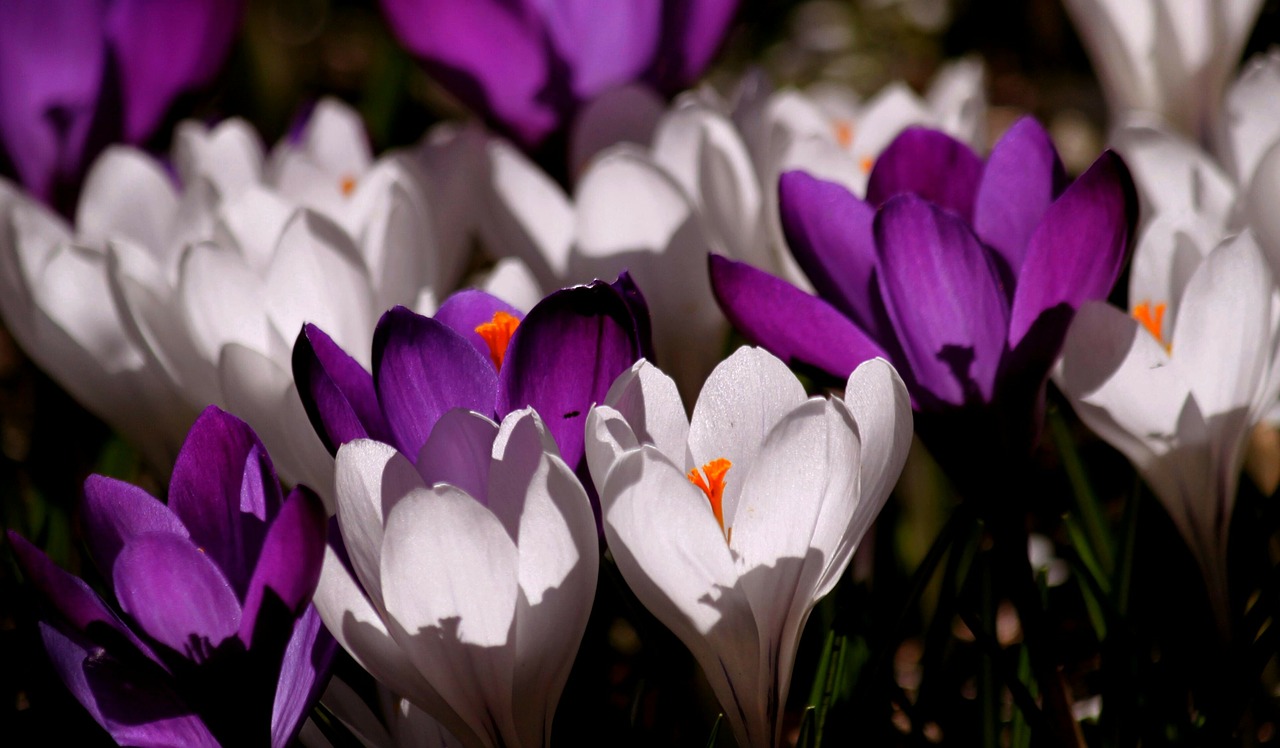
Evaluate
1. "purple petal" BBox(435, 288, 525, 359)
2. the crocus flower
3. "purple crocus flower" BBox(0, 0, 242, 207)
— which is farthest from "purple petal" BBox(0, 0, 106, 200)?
"purple petal" BBox(435, 288, 525, 359)

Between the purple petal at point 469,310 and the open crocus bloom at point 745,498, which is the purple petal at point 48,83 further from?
the open crocus bloom at point 745,498

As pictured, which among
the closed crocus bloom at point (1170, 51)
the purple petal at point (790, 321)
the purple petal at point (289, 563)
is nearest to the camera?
the purple petal at point (289, 563)

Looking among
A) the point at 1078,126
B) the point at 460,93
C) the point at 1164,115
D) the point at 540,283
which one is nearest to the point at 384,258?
the point at 540,283

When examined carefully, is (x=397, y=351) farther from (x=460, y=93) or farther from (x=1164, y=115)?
(x=1164, y=115)

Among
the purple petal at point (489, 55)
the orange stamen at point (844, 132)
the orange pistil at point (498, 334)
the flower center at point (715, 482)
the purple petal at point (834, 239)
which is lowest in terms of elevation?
the flower center at point (715, 482)

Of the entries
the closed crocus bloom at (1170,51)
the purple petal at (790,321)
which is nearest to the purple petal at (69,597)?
the purple petal at (790,321)

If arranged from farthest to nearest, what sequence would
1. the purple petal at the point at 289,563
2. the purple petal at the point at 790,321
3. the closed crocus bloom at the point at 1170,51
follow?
the closed crocus bloom at the point at 1170,51, the purple petal at the point at 790,321, the purple petal at the point at 289,563
